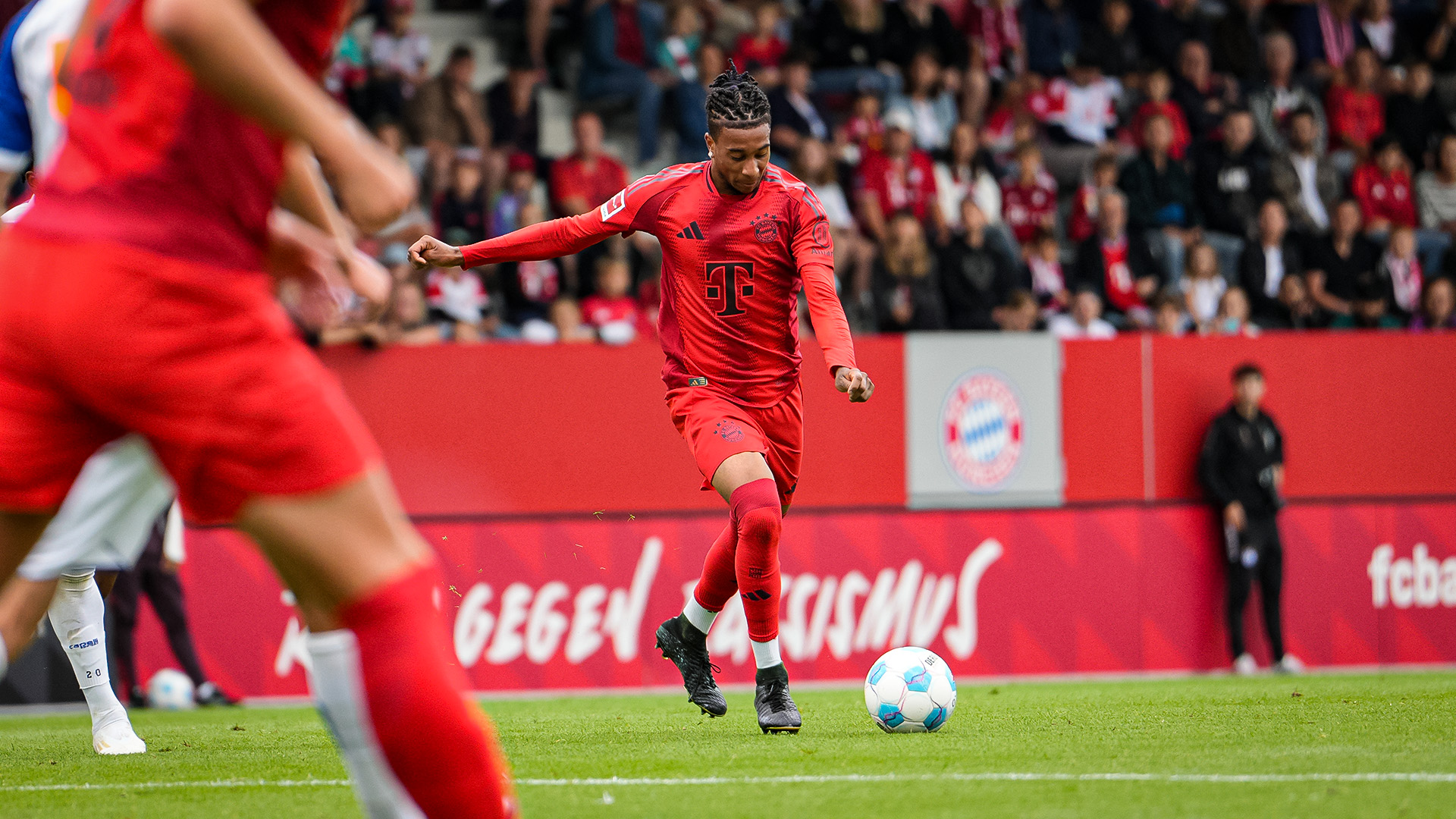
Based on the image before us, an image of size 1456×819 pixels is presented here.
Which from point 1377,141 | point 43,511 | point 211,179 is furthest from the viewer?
point 1377,141

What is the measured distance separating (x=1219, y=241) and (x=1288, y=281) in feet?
2.79

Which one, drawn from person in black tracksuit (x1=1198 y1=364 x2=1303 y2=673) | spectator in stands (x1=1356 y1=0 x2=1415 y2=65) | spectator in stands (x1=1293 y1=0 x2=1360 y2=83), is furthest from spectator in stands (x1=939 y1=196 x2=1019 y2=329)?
spectator in stands (x1=1356 y1=0 x2=1415 y2=65)

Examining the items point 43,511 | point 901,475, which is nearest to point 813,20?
point 901,475

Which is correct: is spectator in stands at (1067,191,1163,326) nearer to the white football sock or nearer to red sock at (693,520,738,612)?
red sock at (693,520,738,612)

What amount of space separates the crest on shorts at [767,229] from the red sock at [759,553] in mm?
1007

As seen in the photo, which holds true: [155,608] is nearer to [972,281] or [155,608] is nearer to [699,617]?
[699,617]

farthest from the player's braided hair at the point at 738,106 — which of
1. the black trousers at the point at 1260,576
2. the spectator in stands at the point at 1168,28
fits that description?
the spectator in stands at the point at 1168,28

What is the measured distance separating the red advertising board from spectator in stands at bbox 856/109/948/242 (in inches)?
127

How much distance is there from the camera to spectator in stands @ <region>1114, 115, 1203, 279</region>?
1439 cm

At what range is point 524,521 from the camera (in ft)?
37.4

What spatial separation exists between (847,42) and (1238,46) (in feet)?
14.2

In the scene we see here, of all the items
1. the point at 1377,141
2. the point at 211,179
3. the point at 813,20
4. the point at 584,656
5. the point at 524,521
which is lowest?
the point at 584,656

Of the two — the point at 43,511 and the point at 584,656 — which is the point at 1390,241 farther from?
the point at 43,511

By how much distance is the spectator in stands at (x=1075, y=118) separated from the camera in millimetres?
15367
